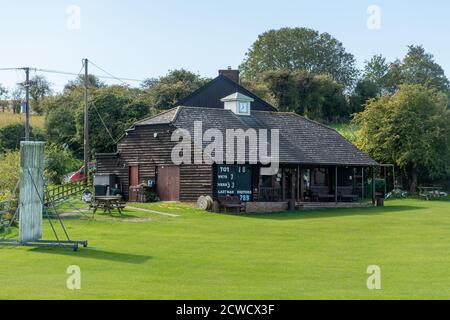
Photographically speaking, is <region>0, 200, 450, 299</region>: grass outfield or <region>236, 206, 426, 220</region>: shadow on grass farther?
<region>236, 206, 426, 220</region>: shadow on grass

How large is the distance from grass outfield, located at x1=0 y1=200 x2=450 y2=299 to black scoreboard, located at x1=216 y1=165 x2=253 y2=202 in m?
6.87

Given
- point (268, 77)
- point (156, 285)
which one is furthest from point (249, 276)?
point (268, 77)

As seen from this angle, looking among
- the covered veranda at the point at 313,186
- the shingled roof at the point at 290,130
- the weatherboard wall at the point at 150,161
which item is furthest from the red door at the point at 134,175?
the covered veranda at the point at 313,186

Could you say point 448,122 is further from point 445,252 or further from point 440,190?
point 445,252

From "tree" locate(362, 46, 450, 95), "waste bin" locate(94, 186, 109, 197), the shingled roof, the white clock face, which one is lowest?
"waste bin" locate(94, 186, 109, 197)

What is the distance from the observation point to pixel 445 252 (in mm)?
19125

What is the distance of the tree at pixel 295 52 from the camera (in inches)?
3725

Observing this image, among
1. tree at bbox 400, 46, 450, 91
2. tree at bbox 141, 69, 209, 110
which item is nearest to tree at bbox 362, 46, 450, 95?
tree at bbox 400, 46, 450, 91

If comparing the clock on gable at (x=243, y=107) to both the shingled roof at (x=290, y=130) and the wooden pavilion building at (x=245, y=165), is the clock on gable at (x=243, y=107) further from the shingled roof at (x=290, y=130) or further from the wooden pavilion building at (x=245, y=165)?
the shingled roof at (x=290, y=130)

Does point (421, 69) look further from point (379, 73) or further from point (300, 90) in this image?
point (300, 90)

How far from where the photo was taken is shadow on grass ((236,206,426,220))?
32.9 m

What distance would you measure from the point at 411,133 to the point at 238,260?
3571cm

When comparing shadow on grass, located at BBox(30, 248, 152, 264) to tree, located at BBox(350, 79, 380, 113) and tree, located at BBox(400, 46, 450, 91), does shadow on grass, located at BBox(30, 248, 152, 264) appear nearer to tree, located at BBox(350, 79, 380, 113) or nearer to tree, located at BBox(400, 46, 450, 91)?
tree, located at BBox(350, 79, 380, 113)

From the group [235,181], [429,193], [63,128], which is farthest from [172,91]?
[235,181]
